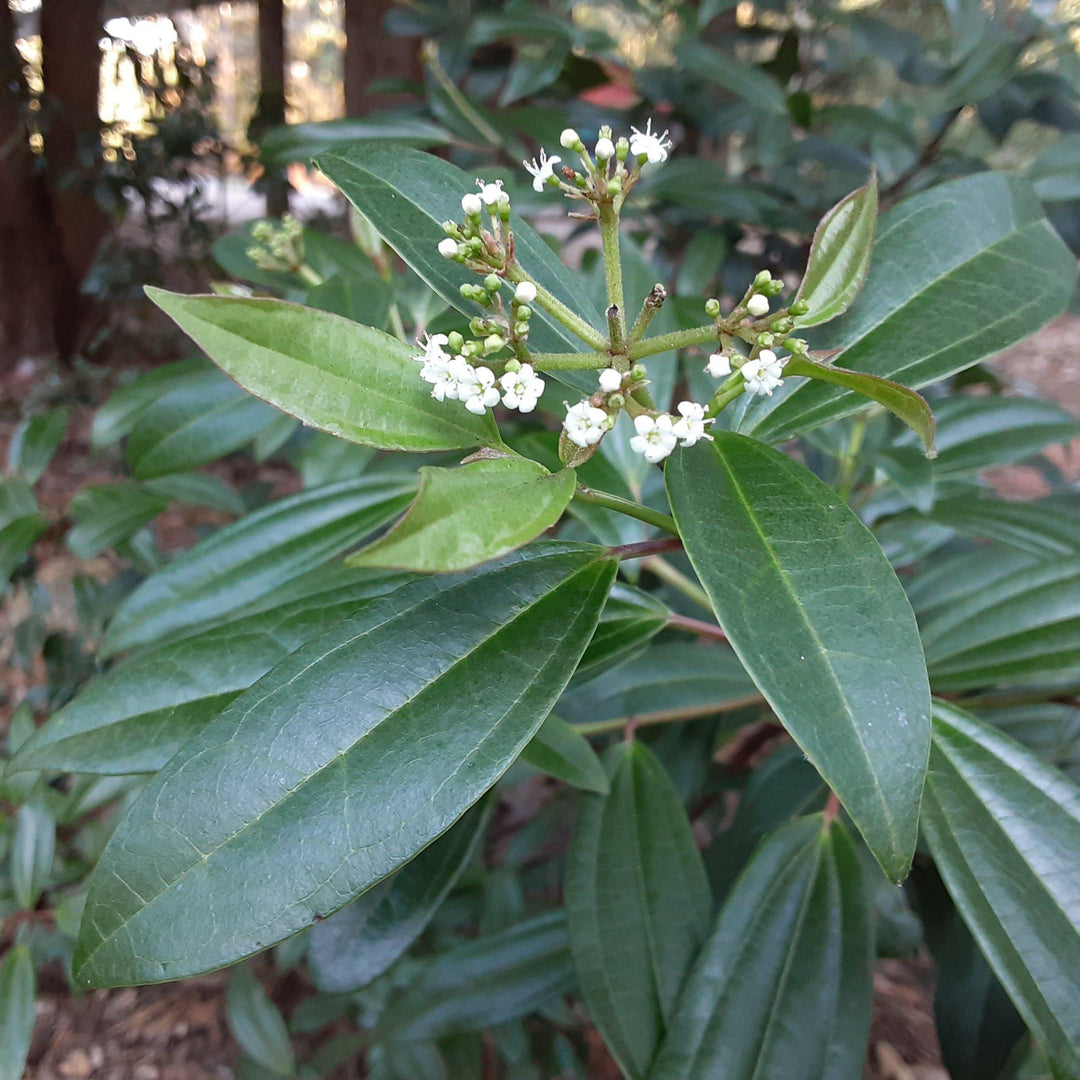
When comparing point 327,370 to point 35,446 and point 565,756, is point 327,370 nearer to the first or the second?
point 565,756

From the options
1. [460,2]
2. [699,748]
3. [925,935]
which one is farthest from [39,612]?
[925,935]

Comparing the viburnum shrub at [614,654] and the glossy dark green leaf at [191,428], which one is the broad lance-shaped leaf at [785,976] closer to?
the viburnum shrub at [614,654]

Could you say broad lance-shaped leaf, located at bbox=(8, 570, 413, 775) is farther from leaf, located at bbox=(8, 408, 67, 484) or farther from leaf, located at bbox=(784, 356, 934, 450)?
leaf, located at bbox=(8, 408, 67, 484)

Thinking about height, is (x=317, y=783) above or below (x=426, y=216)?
below

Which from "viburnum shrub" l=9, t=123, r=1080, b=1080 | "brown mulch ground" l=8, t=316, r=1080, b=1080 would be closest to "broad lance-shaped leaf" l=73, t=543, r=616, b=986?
"viburnum shrub" l=9, t=123, r=1080, b=1080

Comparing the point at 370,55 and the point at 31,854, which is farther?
the point at 370,55

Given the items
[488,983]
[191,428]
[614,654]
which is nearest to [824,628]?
[614,654]

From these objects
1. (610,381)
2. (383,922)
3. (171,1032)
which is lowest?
(171,1032)
